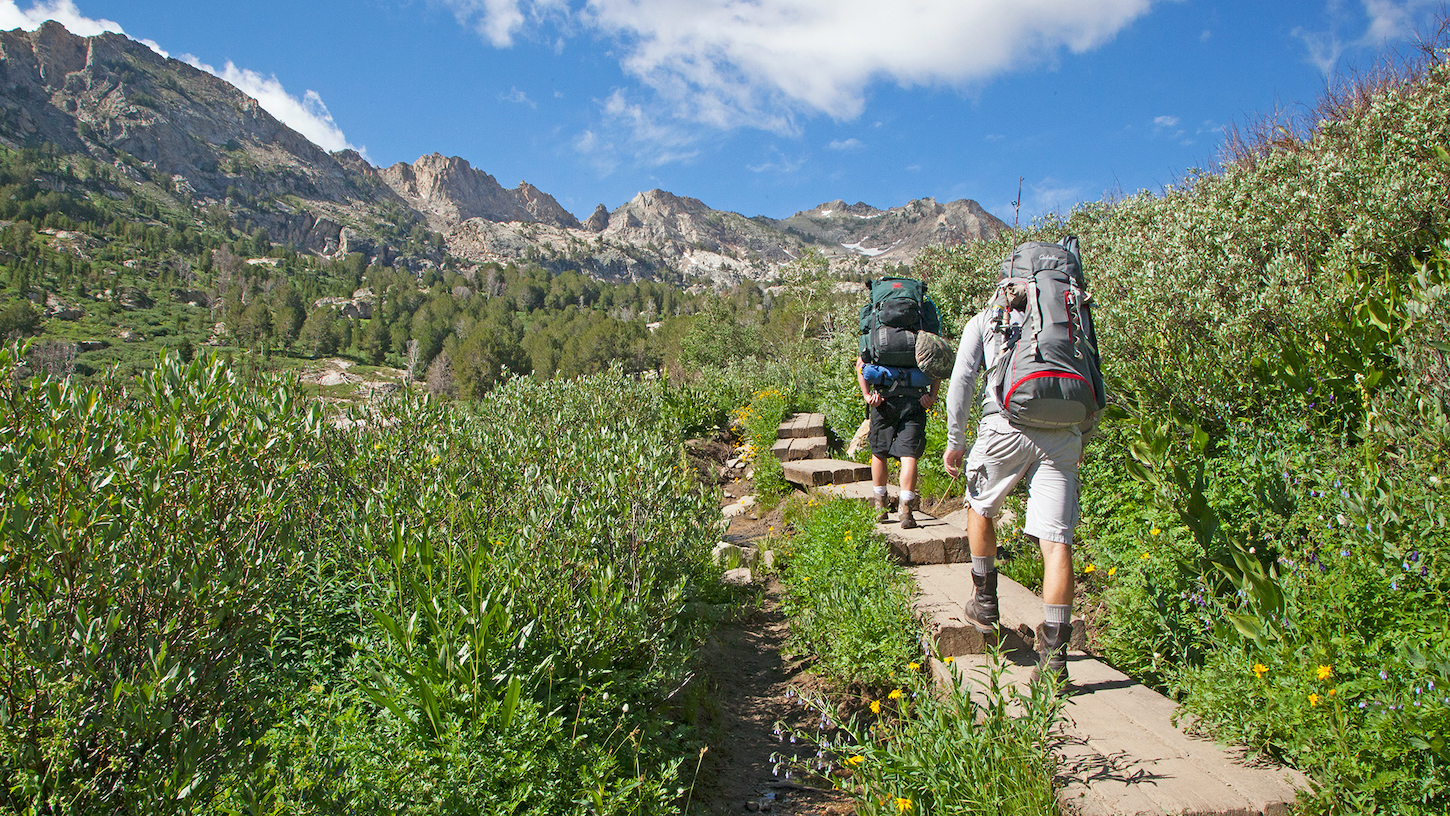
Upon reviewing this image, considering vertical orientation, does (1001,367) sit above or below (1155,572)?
above

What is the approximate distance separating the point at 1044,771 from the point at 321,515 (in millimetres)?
3458

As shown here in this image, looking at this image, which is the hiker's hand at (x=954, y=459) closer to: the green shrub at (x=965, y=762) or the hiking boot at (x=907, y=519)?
the green shrub at (x=965, y=762)

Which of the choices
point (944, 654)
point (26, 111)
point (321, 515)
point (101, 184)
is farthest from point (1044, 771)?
point (26, 111)

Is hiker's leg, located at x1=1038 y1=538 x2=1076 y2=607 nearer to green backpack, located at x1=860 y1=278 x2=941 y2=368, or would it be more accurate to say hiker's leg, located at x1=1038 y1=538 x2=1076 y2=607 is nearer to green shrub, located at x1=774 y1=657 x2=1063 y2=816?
green shrub, located at x1=774 y1=657 x2=1063 y2=816

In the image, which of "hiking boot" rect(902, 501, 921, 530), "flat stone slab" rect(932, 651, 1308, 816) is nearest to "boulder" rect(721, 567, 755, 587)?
"hiking boot" rect(902, 501, 921, 530)

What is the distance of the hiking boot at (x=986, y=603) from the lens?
3324 millimetres

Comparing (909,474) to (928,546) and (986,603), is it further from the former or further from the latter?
(986,603)

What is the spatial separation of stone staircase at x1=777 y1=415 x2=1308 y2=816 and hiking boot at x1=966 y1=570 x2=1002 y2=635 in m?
0.05

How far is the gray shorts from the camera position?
3.08m

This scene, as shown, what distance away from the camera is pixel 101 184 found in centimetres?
14950

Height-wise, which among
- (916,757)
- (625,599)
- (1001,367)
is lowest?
(916,757)

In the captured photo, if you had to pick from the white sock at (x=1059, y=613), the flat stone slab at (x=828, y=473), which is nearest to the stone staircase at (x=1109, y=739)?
the white sock at (x=1059, y=613)

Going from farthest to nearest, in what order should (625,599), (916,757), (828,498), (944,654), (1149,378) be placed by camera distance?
1. (828,498)
2. (1149,378)
3. (944,654)
4. (625,599)
5. (916,757)

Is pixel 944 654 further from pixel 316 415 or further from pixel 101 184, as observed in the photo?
pixel 101 184
